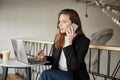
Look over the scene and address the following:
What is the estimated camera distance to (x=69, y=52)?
1.62 meters

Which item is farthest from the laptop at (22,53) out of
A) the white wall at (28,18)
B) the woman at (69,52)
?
the white wall at (28,18)

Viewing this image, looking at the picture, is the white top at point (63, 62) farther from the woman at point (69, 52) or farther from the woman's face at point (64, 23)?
the woman's face at point (64, 23)

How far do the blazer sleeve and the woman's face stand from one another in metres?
0.14

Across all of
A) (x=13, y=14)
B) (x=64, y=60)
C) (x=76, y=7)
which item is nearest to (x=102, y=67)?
(x=76, y=7)

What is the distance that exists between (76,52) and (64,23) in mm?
270

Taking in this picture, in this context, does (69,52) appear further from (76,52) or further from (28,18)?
(28,18)

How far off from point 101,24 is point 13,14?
3024 millimetres

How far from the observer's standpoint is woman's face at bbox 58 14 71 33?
5.71 feet

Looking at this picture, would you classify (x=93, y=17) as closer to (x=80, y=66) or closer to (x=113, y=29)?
(x=113, y=29)

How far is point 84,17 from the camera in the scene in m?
6.16

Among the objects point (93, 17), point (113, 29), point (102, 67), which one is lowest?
point (102, 67)

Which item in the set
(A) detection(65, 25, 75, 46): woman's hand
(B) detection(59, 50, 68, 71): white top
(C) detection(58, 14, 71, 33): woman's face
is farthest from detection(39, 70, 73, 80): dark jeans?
(C) detection(58, 14, 71, 33): woman's face

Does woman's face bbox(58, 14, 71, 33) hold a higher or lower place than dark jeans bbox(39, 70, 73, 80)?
higher

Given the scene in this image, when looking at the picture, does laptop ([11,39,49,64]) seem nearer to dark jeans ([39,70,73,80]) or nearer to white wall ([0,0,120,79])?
dark jeans ([39,70,73,80])
